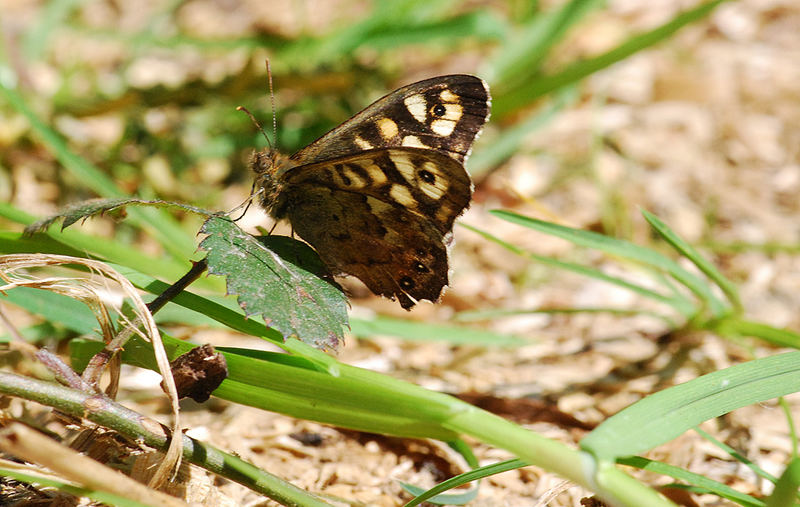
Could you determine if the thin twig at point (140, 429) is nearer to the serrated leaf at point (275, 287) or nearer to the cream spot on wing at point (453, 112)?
the serrated leaf at point (275, 287)

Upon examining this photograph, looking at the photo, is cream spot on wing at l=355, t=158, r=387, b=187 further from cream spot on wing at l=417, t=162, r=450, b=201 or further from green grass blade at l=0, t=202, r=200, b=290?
green grass blade at l=0, t=202, r=200, b=290

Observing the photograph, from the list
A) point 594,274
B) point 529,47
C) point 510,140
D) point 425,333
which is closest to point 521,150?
point 510,140

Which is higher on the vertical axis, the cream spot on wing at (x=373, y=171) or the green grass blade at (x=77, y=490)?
the cream spot on wing at (x=373, y=171)

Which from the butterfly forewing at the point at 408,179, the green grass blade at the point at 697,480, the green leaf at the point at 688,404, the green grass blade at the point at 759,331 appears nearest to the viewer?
the green leaf at the point at 688,404

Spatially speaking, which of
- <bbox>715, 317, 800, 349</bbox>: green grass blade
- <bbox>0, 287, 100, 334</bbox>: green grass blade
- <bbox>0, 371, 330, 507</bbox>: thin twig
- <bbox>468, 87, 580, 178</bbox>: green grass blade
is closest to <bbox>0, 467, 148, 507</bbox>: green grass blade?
<bbox>0, 371, 330, 507</bbox>: thin twig

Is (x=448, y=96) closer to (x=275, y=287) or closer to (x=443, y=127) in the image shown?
(x=443, y=127)

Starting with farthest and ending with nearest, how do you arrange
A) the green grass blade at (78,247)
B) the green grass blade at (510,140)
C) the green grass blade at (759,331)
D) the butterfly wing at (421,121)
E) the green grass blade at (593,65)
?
the green grass blade at (510,140) < the green grass blade at (593,65) < the green grass blade at (759,331) < the butterfly wing at (421,121) < the green grass blade at (78,247)

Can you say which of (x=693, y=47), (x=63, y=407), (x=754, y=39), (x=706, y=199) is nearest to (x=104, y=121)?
(x=63, y=407)

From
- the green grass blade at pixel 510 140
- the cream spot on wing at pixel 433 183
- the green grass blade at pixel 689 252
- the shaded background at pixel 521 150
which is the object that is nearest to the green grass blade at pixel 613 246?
the green grass blade at pixel 689 252
